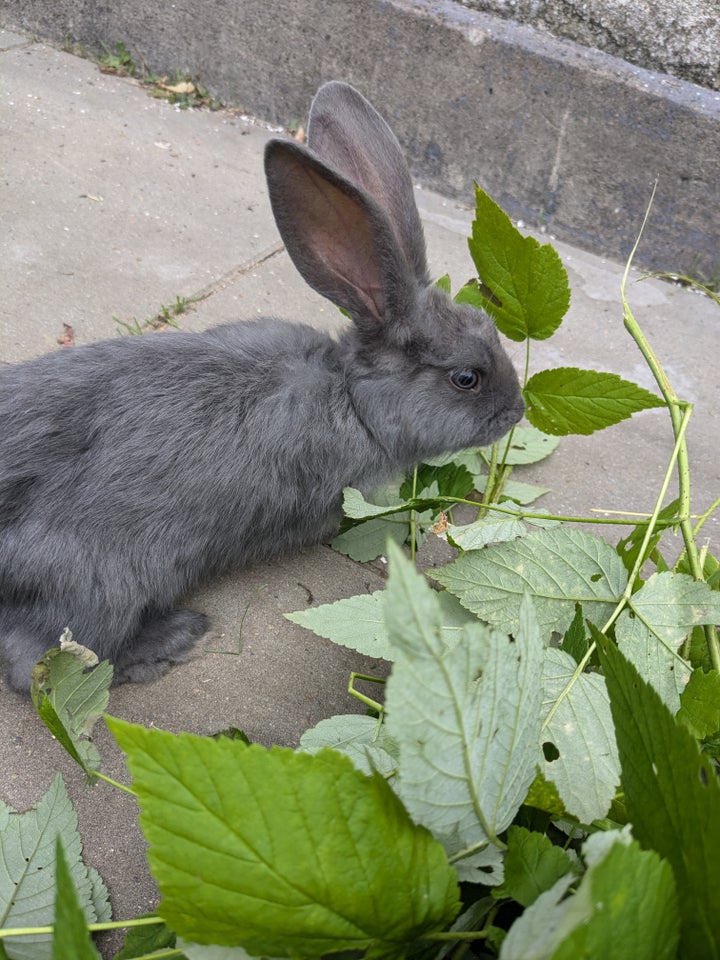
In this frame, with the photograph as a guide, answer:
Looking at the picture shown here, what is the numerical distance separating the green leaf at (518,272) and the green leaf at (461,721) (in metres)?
1.44

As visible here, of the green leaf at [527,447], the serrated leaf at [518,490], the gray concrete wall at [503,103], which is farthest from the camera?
the gray concrete wall at [503,103]

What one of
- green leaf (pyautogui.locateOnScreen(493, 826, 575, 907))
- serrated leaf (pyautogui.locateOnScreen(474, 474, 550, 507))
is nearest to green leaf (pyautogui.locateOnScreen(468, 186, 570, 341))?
serrated leaf (pyautogui.locateOnScreen(474, 474, 550, 507))

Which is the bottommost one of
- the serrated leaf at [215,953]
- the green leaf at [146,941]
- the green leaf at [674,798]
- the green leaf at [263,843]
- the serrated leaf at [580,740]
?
the green leaf at [146,941]

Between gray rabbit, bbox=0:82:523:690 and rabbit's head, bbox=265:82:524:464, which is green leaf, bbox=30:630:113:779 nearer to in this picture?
gray rabbit, bbox=0:82:523:690

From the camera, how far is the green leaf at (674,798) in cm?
98

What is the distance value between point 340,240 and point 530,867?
1.83m

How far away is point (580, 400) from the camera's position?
2652 millimetres

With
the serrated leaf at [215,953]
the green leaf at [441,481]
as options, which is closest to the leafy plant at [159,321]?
the green leaf at [441,481]

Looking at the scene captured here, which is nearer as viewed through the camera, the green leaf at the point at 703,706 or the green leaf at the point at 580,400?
the green leaf at the point at 703,706

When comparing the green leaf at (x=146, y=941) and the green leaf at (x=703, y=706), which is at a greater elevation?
the green leaf at (x=703, y=706)

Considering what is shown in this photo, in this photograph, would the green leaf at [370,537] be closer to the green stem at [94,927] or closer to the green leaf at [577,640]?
the green leaf at [577,640]

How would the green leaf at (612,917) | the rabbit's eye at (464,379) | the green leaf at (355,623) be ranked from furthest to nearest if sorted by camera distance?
the rabbit's eye at (464,379) < the green leaf at (355,623) < the green leaf at (612,917)

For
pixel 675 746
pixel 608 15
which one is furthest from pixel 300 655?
pixel 608 15

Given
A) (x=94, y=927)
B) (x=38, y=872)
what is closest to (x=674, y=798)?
(x=94, y=927)
